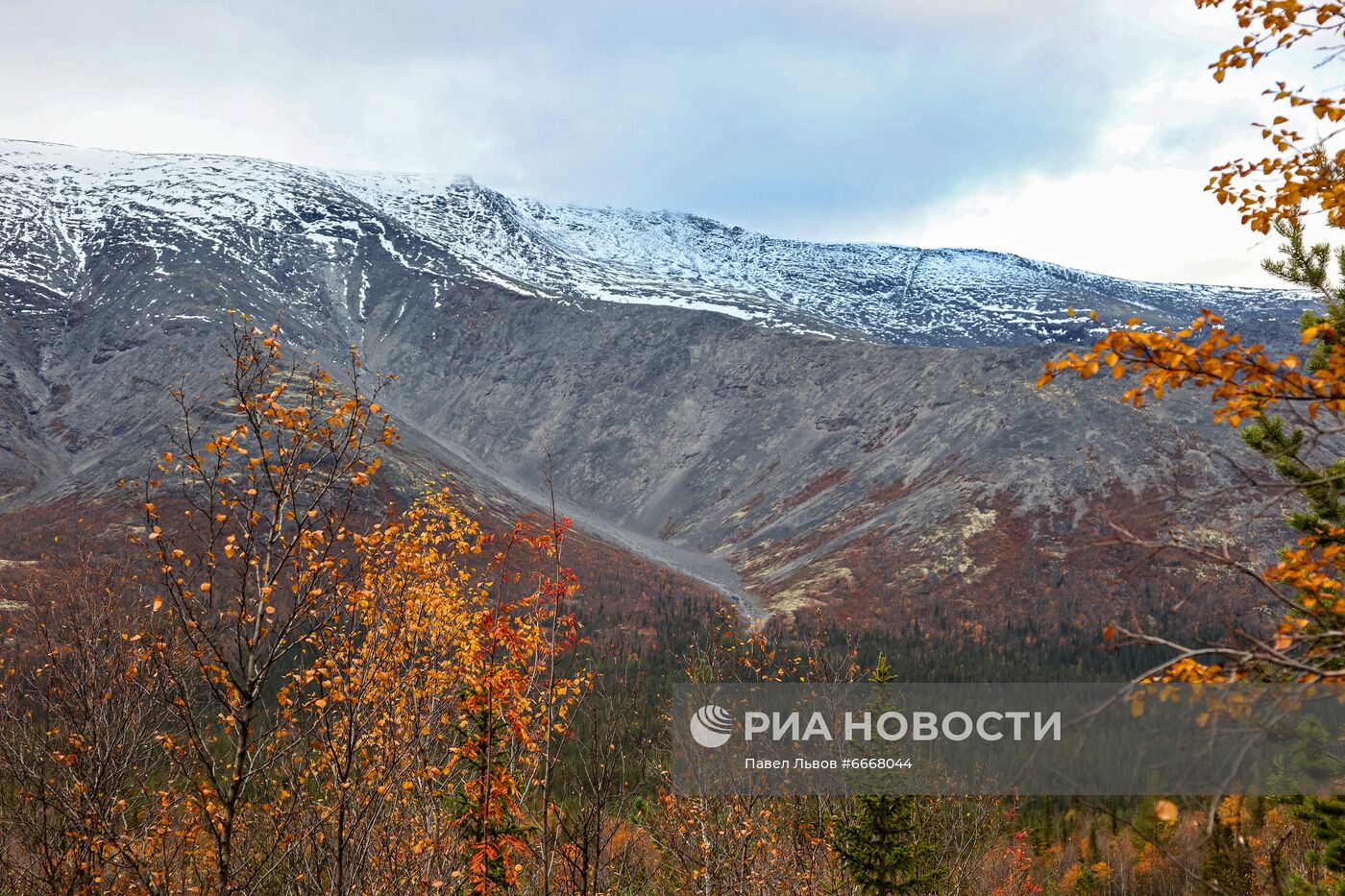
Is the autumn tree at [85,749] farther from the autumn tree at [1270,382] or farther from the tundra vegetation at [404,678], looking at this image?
the autumn tree at [1270,382]

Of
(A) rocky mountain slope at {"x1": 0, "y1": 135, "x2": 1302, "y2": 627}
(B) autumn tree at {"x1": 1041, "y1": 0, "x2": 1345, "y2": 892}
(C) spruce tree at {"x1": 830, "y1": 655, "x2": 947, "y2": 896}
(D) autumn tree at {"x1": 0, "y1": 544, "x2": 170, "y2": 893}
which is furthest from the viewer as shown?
(A) rocky mountain slope at {"x1": 0, "y1": 135, "x2": 1302, "y2": 627}

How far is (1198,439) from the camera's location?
9144 cm

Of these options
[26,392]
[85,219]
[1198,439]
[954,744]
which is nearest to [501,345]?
[26,392]

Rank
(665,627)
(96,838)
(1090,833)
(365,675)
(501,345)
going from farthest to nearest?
(501,345), (665,627), (1090,833), (365,675), (96,838)

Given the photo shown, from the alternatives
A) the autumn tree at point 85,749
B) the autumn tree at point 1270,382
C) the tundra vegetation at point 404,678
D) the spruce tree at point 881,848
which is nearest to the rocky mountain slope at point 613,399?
the spruce tree at point 881,848

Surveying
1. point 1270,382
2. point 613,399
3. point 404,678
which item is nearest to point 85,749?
point 404,678

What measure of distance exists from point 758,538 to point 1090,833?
203 feet

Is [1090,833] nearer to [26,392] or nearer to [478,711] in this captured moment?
[478,711]

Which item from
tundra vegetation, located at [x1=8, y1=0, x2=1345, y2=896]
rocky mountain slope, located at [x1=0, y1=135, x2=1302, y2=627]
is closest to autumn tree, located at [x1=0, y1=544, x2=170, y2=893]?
tundra vegetation, located at [x1=8, y1=0, x2=1345, y2=896]

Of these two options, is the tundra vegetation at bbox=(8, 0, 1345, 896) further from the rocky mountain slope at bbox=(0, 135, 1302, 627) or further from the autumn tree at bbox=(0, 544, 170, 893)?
the rocky mountain slope at bbox=(0, 135, 1302, 627)

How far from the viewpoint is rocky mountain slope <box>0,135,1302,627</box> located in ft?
293

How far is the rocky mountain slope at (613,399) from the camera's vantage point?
89.2 metres

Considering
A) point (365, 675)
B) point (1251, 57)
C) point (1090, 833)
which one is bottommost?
point (1090, 833)

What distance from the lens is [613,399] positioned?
5497 inches
